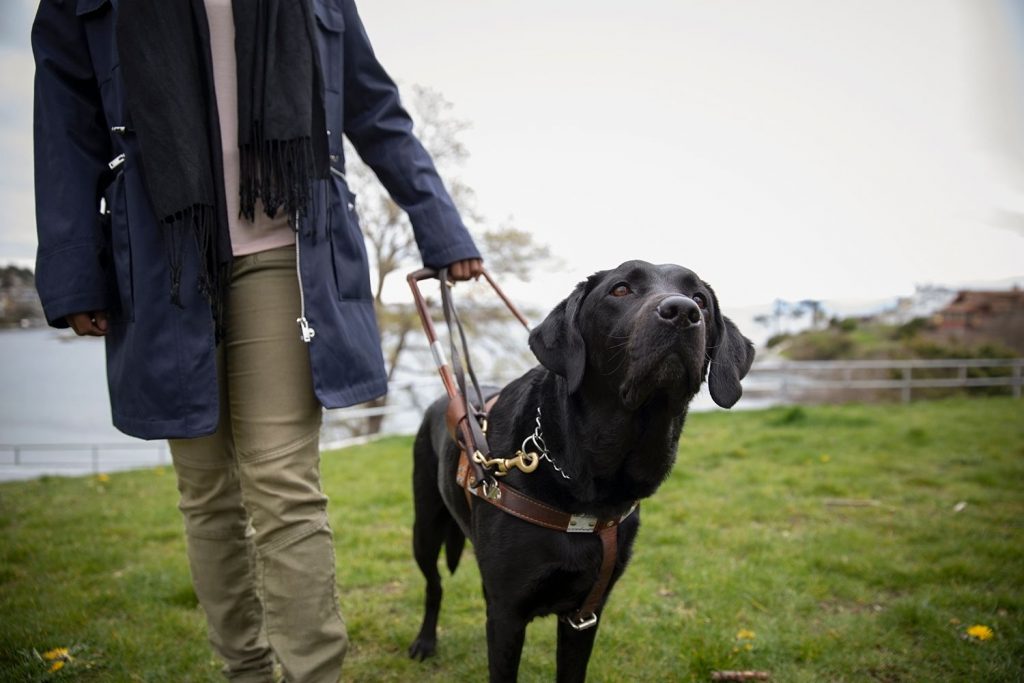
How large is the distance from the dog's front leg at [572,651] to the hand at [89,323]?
171cm

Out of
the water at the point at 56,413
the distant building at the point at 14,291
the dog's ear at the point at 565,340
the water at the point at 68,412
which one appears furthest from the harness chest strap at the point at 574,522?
the water at the point at 56,413

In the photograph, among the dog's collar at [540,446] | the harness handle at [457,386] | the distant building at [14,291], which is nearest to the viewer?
the dog's collar at [540,446]

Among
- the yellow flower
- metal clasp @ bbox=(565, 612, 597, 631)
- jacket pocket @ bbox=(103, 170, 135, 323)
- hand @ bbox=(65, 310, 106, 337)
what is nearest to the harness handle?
metal clasp @ bbox=(565, 612, 597, 631)

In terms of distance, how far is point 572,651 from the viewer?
2018 mm

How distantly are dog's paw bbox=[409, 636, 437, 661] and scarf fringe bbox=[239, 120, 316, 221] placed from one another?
1976 millimetres

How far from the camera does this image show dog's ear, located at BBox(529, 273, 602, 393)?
5.99 feet

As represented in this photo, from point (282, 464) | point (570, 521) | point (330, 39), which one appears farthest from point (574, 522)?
point (330, 39)

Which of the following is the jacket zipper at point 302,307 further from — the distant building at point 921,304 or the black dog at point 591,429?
the distant building at point 921,304

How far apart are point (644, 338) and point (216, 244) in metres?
1.24

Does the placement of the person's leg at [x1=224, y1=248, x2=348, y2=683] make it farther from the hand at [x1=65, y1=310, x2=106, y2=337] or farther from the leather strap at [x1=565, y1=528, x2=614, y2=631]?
the leather strap at [x1=565, y1=528, x2=614, y2=631]

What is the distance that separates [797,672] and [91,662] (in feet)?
9.62

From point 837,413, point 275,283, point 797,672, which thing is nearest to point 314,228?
point 275,283

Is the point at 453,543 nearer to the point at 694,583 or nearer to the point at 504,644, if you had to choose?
the point at 504,644

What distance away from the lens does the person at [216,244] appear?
1.74m
